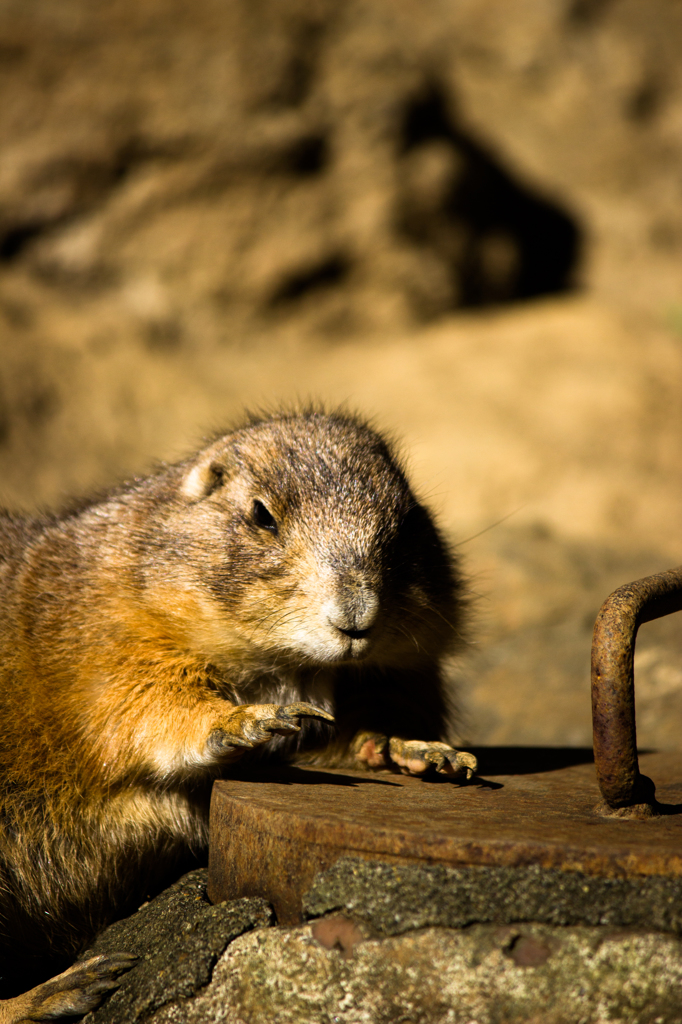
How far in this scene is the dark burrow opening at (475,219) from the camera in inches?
480

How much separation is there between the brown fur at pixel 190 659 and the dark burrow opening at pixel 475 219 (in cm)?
899

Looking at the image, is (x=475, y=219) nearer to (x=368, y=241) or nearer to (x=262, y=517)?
(x=368, y=241)

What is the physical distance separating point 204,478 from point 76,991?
2.09 metres

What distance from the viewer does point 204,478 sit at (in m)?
4.18

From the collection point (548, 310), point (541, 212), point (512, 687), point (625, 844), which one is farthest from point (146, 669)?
point (541, 212)

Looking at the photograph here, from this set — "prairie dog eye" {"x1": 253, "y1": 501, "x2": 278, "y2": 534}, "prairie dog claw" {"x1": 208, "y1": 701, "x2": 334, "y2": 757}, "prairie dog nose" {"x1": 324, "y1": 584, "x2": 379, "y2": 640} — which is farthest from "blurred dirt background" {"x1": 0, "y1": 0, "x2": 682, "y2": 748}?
"prairie dog claw" {"x1": 208, "y1": 701, "x2": 334, "y2": 757}

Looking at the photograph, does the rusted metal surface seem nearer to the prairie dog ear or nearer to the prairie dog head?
the prairie dog head

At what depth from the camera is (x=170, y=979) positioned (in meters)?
2.78

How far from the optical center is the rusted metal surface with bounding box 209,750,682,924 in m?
2.47

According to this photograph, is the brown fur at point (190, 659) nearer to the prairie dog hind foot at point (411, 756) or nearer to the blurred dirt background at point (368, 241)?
the prairie dog hind foot at point (411, 756)

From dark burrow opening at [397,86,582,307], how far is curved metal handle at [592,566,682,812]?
10.0 metres

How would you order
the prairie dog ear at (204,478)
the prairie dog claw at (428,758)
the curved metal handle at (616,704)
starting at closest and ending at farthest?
the curved metal handle at (616,704) < the prairie dog claw at (428,758) < the prairie dog ear at (204,478)

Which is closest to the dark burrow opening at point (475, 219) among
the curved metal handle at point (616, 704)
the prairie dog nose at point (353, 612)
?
the prairie dog nose at point (353, 612)

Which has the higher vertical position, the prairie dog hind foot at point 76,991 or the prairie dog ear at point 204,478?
the prairie dog ear at point 204,478
